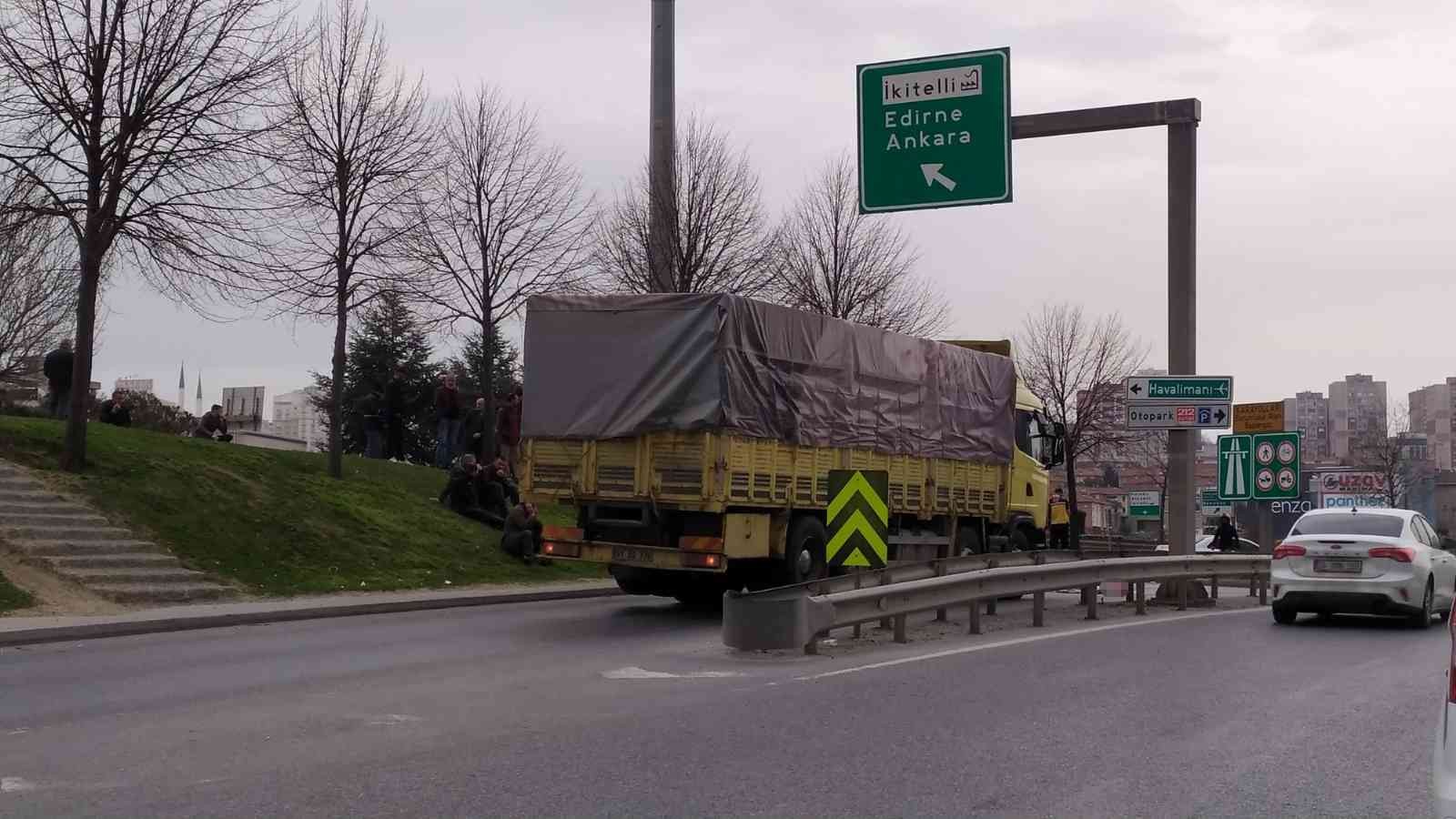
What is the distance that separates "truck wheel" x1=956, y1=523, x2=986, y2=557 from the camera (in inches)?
841

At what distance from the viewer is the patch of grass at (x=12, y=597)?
15.7 m

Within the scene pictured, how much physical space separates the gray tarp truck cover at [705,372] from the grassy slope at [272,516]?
4.64m

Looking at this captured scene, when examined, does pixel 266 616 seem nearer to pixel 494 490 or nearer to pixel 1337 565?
pixel 494 490

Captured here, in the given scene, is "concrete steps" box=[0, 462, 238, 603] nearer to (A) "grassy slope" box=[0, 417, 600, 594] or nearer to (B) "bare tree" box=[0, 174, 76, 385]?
(A) "grassy slope" box=[0, 417, 600, 594]

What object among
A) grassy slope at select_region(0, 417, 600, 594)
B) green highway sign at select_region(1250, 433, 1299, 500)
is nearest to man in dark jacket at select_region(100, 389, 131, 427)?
grassy slope at select_region(0, 417, 600, 594)

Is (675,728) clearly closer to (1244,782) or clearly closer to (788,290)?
(1244,782)

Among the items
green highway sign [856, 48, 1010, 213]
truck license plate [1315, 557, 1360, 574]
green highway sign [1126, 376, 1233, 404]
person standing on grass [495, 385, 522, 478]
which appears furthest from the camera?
person standing on grass [495, 385, 522, 478]

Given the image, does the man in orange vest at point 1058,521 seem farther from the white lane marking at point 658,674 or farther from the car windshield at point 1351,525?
the white lane marking at point 658,674

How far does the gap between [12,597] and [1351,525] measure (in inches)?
583

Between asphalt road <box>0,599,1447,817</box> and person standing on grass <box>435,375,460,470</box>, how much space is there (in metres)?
13.5

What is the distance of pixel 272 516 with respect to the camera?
21.4m

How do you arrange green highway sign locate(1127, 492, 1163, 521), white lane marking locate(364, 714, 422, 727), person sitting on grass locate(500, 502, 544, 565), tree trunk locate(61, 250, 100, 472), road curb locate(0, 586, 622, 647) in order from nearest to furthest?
white lane marking locate(364, 714, 422, 727) → road curb locate(0, 586, 622, 647) → tree trunk locate(61, 250, 100, 472) → person sitting on grass locate(500, 502, 544, 565) → green highway sign locate(1127, 492, 1163, 521)

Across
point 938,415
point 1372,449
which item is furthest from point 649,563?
point 1372,449

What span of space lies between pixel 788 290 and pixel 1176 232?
44.8ft
